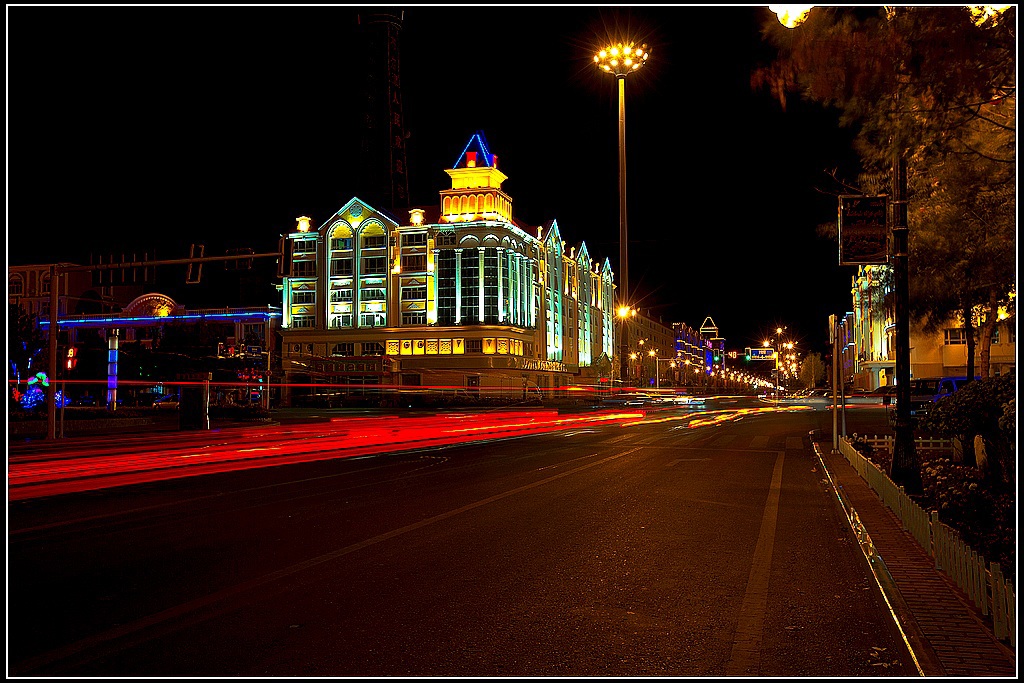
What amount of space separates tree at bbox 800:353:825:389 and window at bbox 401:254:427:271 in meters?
110

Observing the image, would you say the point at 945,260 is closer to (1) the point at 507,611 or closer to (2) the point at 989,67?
(2) the point at 989,67

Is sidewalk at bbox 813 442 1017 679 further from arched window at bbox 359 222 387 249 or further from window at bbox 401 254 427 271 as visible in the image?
arched window at bbox 359 222 387 249

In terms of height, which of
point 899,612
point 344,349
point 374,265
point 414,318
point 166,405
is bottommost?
point 166,405

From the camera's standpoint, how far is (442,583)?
6.77 metres

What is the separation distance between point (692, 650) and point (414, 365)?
79.3 metres

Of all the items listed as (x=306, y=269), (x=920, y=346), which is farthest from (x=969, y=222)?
(x=306, y=269)

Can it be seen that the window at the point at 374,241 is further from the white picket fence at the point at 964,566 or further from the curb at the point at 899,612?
the curb at the point at 899,612

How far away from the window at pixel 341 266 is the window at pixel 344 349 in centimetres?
784

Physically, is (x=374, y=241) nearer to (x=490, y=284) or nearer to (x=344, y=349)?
(x=344, y=349)

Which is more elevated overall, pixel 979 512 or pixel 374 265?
pixel 374 265

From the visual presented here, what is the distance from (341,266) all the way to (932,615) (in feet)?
282

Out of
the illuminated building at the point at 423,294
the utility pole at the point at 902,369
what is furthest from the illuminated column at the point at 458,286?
the utility pole at the point at 902,369

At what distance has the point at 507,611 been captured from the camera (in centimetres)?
595

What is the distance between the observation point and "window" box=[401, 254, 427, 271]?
281ft
